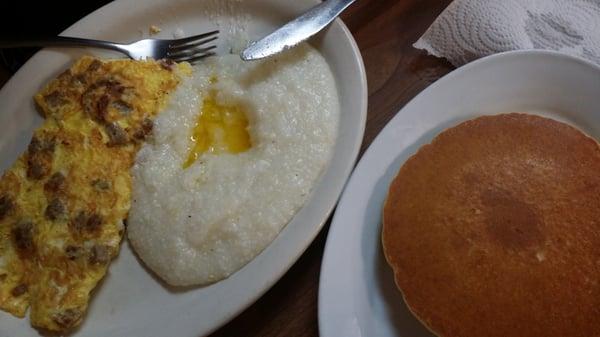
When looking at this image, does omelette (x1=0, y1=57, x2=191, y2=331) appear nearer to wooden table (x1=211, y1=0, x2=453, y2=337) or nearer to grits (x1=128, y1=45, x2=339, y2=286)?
grits (x1=128, y1=45, x2=339, y2=286)

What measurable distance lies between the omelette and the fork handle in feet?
0.21

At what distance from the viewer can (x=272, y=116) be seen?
141cm

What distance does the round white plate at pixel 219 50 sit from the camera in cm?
121

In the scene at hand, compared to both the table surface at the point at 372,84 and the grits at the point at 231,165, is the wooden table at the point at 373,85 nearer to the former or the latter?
the table surface at the point at 372,84

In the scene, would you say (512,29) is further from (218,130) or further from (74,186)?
(74,186)

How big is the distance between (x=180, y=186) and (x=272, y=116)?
1.01 ft

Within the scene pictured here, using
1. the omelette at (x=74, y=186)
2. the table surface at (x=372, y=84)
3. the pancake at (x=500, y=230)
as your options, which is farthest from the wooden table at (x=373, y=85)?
the omelette at (x=74, y=186)

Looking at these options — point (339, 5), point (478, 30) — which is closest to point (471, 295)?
point (478, 30)

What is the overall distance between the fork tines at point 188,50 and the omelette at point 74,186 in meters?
0.07

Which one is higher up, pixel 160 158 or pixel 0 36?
pixel 0 36

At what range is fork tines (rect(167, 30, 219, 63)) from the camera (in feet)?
5.28

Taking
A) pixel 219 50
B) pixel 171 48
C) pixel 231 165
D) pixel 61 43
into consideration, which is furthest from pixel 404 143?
pixel 61 43

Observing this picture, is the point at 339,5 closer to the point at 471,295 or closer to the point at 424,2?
the point at 424,2

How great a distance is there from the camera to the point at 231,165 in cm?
138
